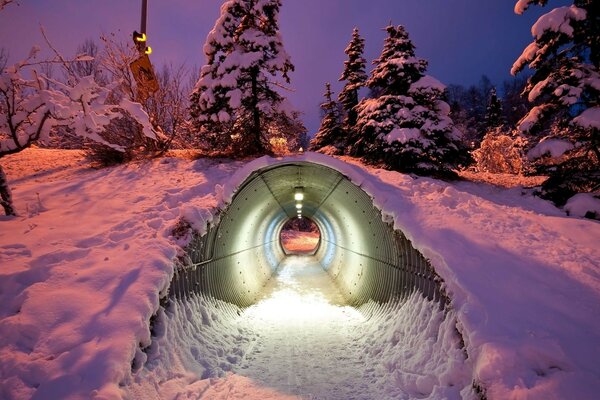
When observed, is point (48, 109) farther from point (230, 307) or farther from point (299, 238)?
point (299, 238)

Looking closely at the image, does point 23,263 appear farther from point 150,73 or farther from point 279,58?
point 279,58

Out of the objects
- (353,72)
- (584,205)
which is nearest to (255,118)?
(584,205)

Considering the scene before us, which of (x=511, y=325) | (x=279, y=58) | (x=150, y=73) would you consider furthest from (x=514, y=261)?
(x=279, y=58)

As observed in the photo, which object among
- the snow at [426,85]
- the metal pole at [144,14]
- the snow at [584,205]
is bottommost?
the snow at [584,205]

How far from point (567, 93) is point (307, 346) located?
7782 mm

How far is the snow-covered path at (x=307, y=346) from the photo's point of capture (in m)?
4.82

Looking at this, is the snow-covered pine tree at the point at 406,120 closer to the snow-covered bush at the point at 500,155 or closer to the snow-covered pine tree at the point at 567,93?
the snow-covered pine tree at the point at 567,93

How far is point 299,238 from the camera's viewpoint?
36.9 m

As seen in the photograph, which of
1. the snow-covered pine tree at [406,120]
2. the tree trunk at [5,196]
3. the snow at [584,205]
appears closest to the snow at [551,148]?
the snow at [584,205]

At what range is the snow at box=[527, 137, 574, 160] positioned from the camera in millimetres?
7406

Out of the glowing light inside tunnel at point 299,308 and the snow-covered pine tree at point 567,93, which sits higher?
the snow-covered pine tree at point 567,93

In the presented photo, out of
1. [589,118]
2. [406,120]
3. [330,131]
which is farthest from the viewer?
[330,131]

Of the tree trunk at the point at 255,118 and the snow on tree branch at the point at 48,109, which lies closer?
the snow on tree branch at the point at 48,109

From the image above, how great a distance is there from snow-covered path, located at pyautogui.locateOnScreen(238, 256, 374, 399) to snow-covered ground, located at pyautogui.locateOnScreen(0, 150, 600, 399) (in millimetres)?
209
